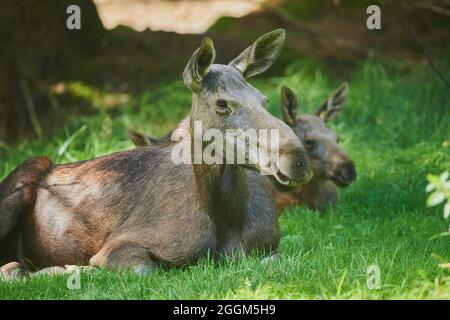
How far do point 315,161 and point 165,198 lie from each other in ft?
9.84

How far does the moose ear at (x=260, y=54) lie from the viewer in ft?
25.5

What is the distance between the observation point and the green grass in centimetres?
674

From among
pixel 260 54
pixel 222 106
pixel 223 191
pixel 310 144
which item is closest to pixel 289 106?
pixel 310 144

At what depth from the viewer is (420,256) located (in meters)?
7.67

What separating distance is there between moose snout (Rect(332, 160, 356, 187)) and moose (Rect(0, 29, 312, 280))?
2.16 meters

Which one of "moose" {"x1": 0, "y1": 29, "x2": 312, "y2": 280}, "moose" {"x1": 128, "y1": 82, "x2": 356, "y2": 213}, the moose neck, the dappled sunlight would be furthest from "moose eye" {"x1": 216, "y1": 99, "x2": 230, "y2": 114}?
the dappled sunlight

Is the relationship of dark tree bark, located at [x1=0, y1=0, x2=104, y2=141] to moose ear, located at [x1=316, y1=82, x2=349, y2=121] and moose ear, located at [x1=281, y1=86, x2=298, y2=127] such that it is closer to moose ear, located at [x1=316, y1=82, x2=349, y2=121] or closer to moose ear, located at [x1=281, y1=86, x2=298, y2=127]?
moose ear, located at [x1=281, y1=86, x2=298, y2=127]

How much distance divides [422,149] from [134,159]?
422 cm

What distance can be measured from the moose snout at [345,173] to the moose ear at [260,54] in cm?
265

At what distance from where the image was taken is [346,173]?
33.4 ft

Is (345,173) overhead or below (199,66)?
below

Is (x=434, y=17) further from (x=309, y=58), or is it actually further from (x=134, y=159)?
(x=134, y=159)

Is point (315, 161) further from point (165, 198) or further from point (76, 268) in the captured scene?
point (76, 268)

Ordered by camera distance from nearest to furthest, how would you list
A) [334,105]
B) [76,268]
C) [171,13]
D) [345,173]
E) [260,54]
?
[76,268] < [260,54] < [345,173] < [334,105] < [171,13]
